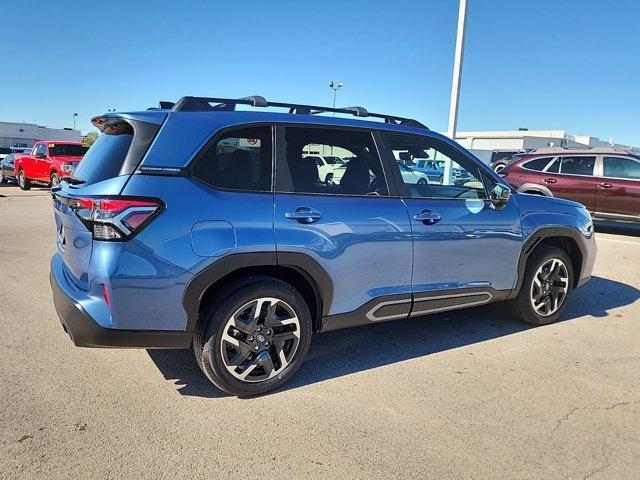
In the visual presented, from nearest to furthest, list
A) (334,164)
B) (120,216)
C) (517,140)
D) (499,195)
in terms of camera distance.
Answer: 1. (120,216)
2. (334,164)
3. (499,195)
4. (517,140)

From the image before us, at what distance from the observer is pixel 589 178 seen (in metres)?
11.0

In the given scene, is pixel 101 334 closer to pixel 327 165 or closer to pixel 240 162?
pixel 240 162

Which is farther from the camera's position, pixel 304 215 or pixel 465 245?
pixel 465 245

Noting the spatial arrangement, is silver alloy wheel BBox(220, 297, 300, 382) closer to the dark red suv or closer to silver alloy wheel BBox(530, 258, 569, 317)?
silver alloy wheel BBox(530, 258, 569, 317)

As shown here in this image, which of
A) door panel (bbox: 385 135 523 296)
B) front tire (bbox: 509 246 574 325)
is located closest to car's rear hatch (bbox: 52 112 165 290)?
door panel (bbox: 385 135 523 296)

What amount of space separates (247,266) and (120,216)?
2.65ft

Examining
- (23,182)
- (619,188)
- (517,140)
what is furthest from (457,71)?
(517,140)

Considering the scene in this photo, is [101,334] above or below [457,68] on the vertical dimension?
below

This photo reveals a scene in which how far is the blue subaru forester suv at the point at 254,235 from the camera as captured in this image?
112 inches

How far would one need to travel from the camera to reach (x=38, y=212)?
12.3 meters

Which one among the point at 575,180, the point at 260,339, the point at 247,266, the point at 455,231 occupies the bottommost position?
the point at 260,339

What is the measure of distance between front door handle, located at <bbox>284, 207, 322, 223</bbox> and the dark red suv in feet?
30.0

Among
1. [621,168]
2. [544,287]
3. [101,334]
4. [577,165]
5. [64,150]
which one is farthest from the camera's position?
[64,150]

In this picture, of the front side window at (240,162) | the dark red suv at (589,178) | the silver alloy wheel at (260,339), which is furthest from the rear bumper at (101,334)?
the dark red suv at (589,178)
